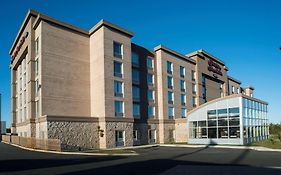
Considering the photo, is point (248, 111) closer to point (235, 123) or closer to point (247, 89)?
point (235, 123)

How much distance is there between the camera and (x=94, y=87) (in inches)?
1522

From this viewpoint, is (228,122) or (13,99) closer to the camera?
(228,122)

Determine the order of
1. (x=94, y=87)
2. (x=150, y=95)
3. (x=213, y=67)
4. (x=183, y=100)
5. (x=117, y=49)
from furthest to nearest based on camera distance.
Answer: (x=213, y=67) → (x=183, y=100) → (x=150, y=95) → (x=117, y=49) → (x=94, y=87)

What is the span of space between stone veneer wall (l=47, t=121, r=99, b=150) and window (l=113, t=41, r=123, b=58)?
9977mm

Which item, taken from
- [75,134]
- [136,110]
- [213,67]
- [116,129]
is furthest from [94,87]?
[213,67]

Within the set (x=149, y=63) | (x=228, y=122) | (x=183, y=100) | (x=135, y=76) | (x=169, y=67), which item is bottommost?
(x=228, y=122)

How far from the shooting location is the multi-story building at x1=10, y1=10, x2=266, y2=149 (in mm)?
34594

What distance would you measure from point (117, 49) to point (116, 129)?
1121 centimetres

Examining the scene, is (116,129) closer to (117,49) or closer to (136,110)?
(136,110)

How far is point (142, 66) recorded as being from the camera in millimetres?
45500

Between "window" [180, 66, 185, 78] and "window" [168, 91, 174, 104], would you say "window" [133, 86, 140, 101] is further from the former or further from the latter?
"window" [180, 66, 185, 78]

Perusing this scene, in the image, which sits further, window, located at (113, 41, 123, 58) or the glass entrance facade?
window, located at (113, 41, 123, 58)

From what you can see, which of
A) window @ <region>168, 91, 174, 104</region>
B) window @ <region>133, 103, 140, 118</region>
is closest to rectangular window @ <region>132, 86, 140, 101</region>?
window @ <region>133, 103, 140, 118</region>

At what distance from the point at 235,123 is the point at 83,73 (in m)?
21.7
